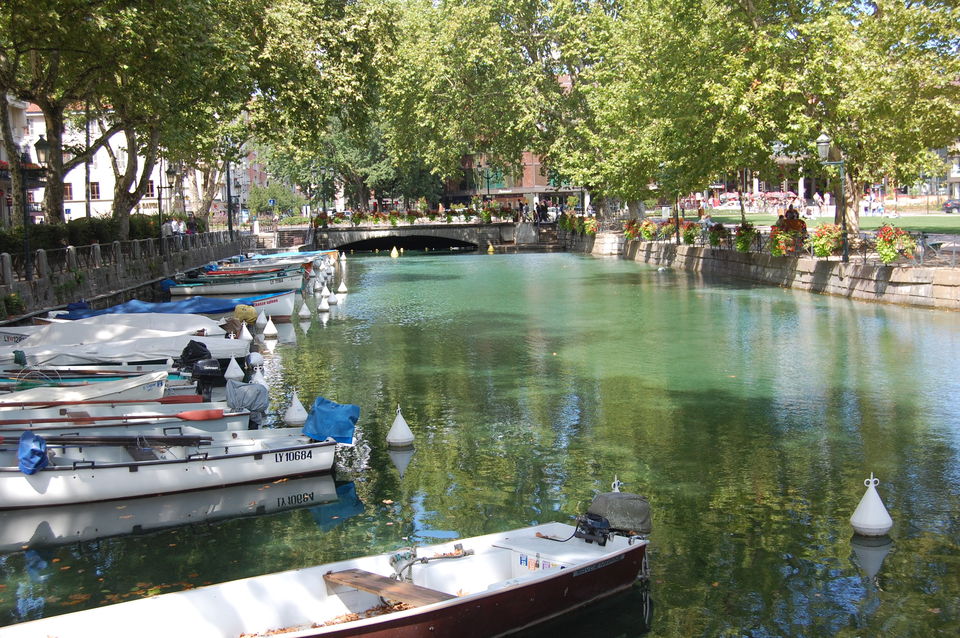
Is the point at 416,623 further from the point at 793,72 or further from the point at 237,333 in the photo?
the point at 793,72

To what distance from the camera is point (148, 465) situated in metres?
13.6

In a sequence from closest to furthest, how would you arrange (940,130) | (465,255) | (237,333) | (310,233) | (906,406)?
1. (906,406)
2. (237,333)
3. (940,130)
4. (465,255)
5. (310,233)

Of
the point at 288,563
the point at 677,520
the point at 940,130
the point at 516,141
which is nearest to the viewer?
the point at 288,563

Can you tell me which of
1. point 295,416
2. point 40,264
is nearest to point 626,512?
point 295,416

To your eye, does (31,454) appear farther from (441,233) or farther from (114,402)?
(441,233)

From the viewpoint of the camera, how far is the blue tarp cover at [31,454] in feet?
42.3

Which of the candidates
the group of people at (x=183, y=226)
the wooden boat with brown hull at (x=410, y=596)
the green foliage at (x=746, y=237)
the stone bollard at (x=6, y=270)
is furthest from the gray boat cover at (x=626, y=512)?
the group of people at (x=183, y=226)

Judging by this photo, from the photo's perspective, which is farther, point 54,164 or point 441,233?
point 441,233

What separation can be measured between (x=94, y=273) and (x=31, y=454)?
2312 cm

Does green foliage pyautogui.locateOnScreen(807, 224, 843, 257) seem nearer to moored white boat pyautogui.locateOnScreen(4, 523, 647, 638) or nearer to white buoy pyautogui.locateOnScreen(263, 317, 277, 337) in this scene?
white buoy pyautogui.locateOnScreen(263, 317, 277, 337)

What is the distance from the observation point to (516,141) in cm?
6700

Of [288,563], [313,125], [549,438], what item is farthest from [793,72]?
[288,563]

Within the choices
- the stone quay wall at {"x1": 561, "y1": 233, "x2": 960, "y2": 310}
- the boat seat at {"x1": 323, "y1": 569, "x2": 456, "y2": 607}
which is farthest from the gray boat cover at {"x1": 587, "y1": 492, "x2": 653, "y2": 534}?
the stone quay wall at {"x1": 561, "y1": 233, "x2": 960, "y2": 310}

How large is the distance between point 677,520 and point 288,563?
15.3ft
